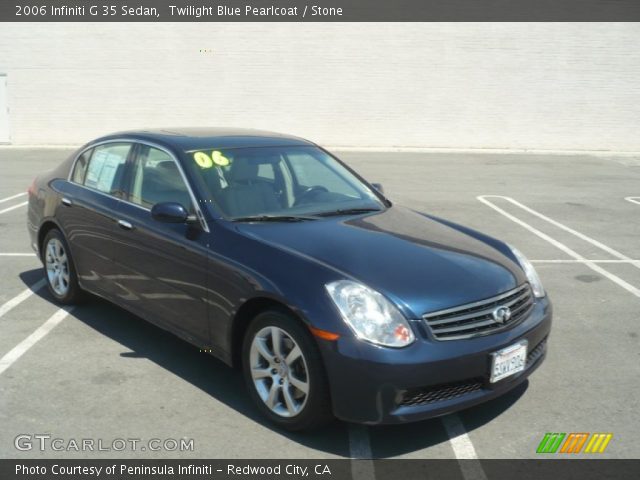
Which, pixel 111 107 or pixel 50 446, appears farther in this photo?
pixel 111 107

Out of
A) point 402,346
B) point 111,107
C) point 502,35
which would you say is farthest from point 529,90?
point 402,346

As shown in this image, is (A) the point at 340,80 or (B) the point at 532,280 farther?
(A) the point at 340,80

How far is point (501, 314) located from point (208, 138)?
2.50 meters

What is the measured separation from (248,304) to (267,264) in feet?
0.87

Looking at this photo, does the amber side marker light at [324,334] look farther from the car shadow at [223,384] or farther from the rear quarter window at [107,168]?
the rear quarter window at [107,168]

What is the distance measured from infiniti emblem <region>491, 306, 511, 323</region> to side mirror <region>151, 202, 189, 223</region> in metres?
1.95

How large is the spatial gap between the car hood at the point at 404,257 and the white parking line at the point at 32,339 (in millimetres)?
1963

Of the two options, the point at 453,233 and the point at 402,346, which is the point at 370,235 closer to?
the point at 453,233

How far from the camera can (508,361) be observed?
3.54 m

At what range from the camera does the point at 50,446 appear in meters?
3.49

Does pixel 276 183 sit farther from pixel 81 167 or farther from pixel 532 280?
pixel 81 167
